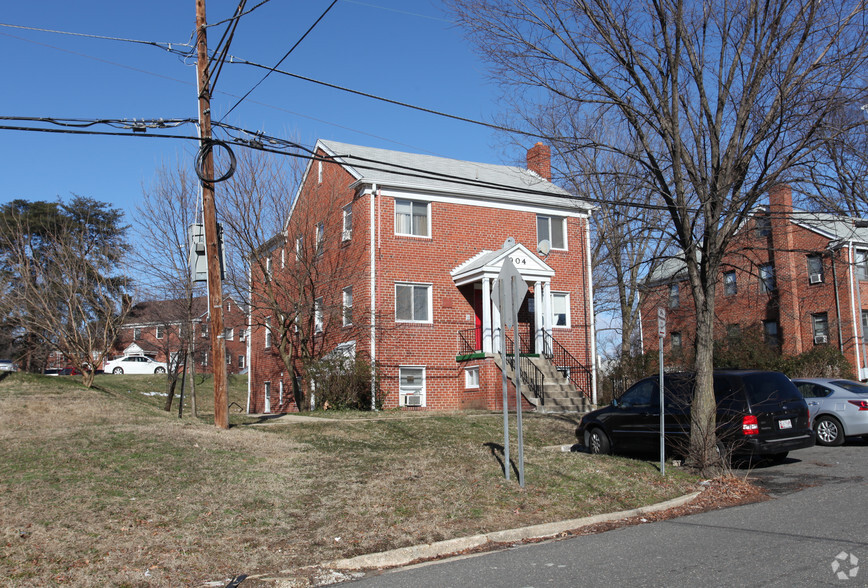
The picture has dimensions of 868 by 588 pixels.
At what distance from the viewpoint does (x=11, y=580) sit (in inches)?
221

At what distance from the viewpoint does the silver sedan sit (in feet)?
46.6

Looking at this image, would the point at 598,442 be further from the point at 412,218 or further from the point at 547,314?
the point at 412,218

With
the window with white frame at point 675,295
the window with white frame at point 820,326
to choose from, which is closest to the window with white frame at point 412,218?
the window with white frame at point 675,295

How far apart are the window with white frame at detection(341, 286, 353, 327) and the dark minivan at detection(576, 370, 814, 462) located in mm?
11038

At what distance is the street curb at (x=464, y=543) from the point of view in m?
6.74

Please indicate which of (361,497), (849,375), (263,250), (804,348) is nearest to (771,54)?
(361,497)

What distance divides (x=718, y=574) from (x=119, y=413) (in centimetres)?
1065

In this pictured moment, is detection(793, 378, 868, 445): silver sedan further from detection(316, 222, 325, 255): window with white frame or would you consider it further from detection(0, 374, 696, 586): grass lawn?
detection(316, 222, 325, 255): window with white frame

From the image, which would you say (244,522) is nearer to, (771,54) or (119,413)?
(119,413)

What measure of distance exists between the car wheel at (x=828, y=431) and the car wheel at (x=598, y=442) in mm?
5201

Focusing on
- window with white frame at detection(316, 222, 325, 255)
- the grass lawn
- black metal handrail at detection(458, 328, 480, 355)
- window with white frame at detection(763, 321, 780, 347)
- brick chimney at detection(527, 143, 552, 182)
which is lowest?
the grass lawn

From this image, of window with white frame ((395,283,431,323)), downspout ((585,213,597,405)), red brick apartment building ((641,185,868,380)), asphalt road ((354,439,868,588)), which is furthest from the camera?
red brick apartment building ((641,185,868,380))

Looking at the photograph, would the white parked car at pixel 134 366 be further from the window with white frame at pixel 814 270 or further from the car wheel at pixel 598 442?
the car wheel at pixel 598 442

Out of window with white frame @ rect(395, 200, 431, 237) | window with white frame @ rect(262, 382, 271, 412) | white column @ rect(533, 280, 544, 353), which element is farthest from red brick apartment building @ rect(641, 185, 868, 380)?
window with white frame @ rect(262, 382, 271, 412)
